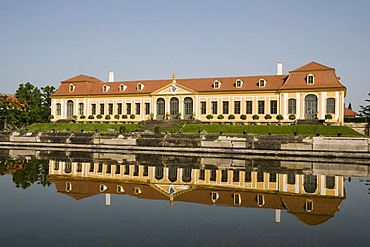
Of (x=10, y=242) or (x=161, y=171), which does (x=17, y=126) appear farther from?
(x=10, y=242)

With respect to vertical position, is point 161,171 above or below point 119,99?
below

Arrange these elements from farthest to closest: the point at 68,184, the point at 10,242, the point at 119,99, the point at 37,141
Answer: the point at 119,99 → the point at 37,141 → the point at 68,184 → the point at 10,242

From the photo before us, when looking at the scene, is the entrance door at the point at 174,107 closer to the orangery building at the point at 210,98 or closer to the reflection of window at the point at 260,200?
the orangery building at the point at 210,98

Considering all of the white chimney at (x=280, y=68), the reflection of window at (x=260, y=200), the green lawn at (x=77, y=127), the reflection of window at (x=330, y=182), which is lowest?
the reflection of window at (x=330, y=182)

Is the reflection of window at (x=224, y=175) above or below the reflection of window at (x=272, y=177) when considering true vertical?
below

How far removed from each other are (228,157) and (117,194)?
14.0m

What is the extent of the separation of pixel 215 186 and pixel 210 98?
97.9 ft

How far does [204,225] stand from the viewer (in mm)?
8258

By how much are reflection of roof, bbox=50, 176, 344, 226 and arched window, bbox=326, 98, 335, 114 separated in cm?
2838

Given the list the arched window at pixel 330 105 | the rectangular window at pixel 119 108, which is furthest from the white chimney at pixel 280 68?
the rectangular window at pixel 119 108

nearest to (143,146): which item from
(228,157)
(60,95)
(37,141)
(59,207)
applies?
(228,157)

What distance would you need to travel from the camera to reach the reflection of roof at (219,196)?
963 cm

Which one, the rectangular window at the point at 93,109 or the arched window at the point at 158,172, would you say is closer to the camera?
the arched window at the point at 158,172

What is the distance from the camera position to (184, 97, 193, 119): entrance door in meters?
43.4
